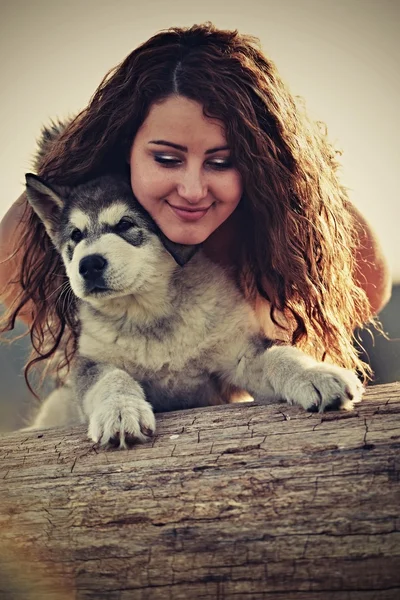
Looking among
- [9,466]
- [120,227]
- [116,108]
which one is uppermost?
[116,108]

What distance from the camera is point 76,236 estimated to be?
11.3 feet

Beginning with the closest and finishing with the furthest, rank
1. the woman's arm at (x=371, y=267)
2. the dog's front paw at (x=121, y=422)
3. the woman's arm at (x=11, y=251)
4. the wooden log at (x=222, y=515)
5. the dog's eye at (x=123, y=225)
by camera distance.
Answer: the wooden log at (x=222, y=515) < the dog's front paw at (x=121, y=422) < the dog's eye at (x=123, y=225) < the woman's arm at (x=11, y=251) < the woman's arm at (x=371, y=267)

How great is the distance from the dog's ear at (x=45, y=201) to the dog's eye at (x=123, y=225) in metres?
0.42

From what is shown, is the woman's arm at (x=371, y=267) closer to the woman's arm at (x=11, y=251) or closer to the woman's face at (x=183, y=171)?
the woman's face at (x=183, y=171)

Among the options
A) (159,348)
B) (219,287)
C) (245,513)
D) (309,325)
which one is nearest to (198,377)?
(159,348)

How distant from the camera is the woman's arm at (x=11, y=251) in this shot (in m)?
4.11

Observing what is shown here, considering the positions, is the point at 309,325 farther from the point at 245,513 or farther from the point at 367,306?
Answer: the point at 245,513

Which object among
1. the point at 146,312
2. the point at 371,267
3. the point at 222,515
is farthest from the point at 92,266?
the point at 371,267

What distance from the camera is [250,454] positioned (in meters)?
2.43

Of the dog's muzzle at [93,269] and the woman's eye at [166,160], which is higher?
the woman's eye at [166,160]

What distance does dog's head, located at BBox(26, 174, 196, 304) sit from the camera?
3168 millimetres

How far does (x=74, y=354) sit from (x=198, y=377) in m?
0.77

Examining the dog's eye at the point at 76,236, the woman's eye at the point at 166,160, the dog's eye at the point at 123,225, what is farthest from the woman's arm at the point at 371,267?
the dog's eye at the point at 76,236

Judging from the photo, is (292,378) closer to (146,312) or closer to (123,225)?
(146,312)
